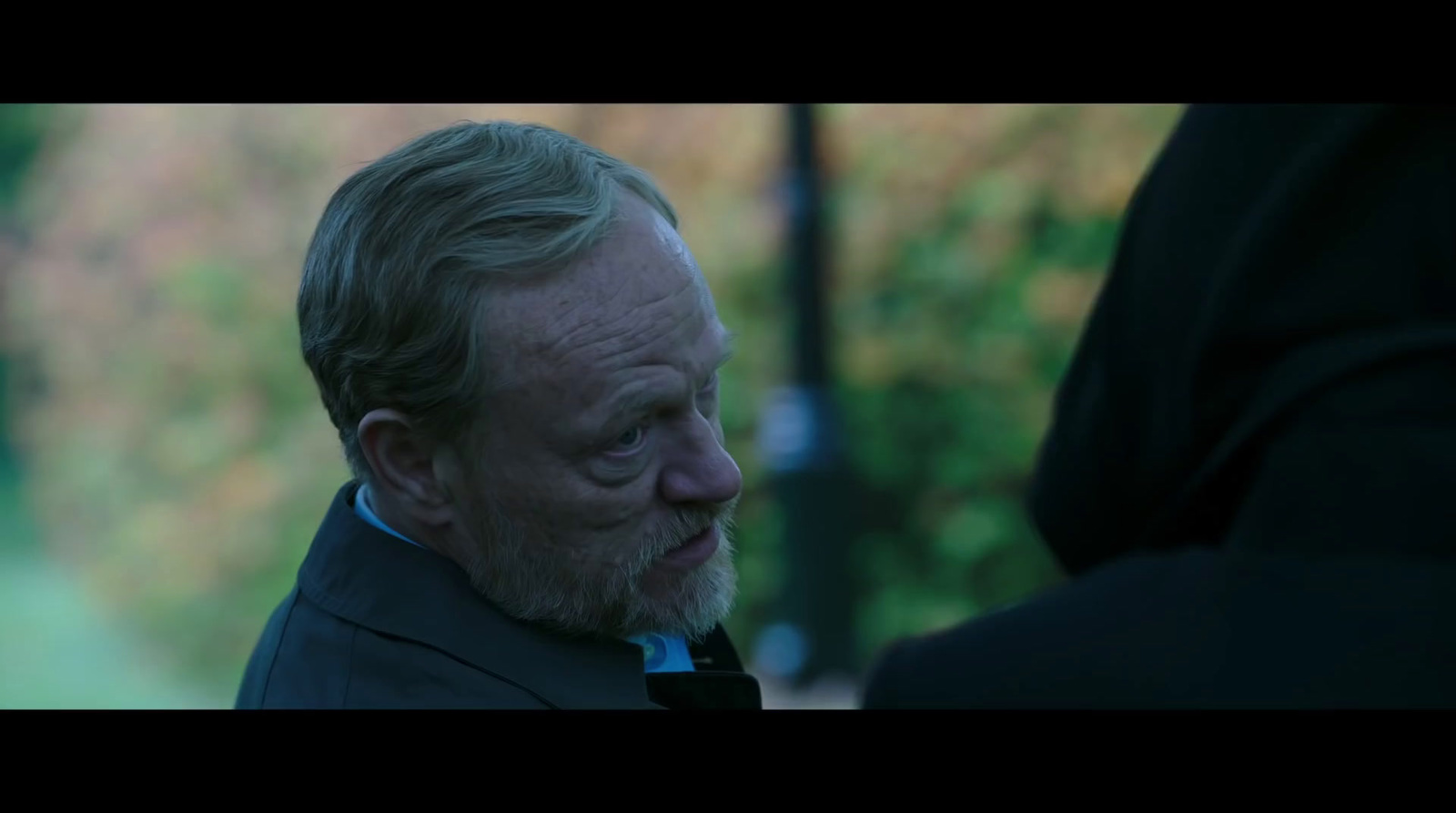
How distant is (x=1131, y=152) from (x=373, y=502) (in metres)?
4.51

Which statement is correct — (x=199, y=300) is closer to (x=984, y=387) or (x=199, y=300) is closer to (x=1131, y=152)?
(x=984, y=387)

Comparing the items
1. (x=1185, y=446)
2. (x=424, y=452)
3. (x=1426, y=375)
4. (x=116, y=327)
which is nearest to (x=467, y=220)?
(x=424, y=452)

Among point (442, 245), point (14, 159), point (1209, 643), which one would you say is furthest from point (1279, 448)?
point (14, 159)

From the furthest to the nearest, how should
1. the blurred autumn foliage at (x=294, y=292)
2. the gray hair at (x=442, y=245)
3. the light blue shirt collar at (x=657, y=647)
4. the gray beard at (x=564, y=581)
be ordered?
the blurred autumn foliage at (x=294, y=292) → the light blue shirt collar at (x=657, y=647) → the gray beard at (x=564, y=581) → the gray hair at (x=442, y=245)

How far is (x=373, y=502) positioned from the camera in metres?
1.86

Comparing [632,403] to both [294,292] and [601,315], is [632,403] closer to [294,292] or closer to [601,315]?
[601,315]

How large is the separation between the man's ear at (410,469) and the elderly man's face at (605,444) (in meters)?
0.05

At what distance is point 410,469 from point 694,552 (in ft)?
1.38

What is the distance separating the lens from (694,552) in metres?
1.80

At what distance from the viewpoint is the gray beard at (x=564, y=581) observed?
173 centimetres

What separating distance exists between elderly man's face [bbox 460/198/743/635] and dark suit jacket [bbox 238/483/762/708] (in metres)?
0.05

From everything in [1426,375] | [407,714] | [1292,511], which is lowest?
[407,714]

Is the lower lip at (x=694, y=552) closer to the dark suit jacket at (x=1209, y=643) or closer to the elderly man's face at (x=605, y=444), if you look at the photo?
the elderly man's face at (x=605, y=444)

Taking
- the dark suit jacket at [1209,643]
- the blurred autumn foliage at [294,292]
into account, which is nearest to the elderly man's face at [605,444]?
the dark suit jacket at [1209,643]
